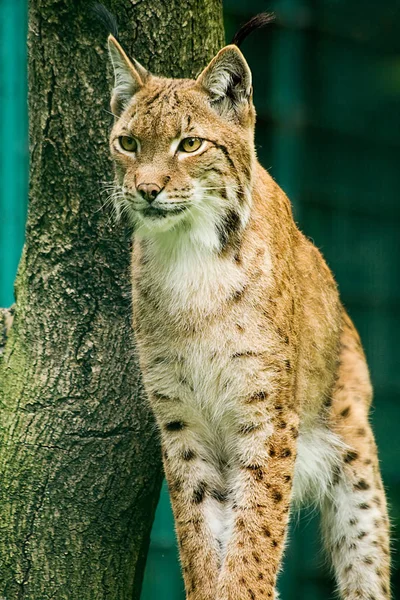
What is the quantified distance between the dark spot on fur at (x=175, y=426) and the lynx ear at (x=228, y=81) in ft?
4.35

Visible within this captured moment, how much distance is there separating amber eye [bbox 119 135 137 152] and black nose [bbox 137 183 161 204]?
0.29m

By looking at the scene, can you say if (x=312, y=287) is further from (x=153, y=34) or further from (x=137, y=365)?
(x=153, y=34)

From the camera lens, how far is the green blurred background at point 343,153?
7.75 meters

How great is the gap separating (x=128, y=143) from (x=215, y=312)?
2.59ft

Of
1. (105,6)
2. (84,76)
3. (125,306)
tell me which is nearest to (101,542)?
(125,306)

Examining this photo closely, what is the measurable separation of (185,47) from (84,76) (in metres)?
0.51

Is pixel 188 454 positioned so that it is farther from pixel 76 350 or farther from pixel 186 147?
pixel 186 147

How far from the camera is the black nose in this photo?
3.94 metres

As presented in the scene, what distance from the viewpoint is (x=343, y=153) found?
8.24 meters

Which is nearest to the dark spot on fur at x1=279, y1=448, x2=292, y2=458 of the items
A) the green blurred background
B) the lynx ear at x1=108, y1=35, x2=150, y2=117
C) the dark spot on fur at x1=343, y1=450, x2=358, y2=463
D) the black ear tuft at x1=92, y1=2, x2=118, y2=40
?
the dark spot on fur at x1=343, y1=450, x2=358, y2=463

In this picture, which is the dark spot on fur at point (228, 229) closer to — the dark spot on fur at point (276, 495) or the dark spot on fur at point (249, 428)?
the dark spot on fur at point (249, 428)

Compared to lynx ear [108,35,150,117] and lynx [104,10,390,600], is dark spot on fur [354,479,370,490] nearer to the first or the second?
lynx [104,10,390,600]

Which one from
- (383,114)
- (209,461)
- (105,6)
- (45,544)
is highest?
(383,114)

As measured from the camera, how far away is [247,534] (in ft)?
14.5
